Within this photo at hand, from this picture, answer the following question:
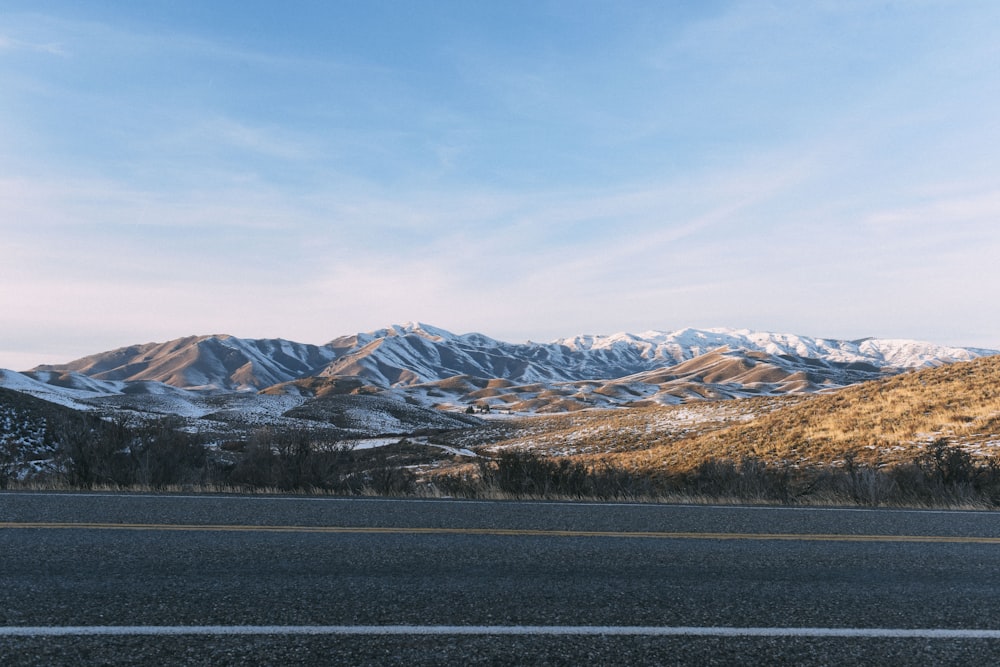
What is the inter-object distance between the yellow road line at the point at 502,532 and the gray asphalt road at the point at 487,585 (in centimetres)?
5

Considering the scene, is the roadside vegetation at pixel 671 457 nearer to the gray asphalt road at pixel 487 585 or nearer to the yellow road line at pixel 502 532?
the yellow road line at pixel 502 532

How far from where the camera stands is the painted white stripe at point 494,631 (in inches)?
172

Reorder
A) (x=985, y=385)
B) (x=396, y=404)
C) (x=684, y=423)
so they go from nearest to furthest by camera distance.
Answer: (x=985, y=385)
(x=684, y=423)
(x=396, y=404)

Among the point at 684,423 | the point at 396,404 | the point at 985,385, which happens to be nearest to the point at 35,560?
the point at 985,385

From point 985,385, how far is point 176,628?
32470mm

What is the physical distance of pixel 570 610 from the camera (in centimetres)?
490

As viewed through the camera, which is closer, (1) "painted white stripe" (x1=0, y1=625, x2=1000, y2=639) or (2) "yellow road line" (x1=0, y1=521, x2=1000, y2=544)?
(1) "painted white stripe" (x1=0, y1=625, x2=1000, y2=639)

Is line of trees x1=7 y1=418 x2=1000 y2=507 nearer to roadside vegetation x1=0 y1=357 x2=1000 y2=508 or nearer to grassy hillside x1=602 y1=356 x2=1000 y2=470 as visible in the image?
roadside vegetation x1=0 y1=357 x2=1000 y2=508

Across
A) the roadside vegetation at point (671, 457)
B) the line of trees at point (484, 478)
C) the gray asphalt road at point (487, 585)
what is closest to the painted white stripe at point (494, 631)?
the gray asphalt road at point (487, 585)

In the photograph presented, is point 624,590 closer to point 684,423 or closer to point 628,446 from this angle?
point 628,446

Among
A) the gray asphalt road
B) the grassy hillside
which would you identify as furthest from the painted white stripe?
the grassy hillside

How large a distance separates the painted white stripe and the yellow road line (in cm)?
291

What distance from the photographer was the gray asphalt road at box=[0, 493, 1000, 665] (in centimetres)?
417

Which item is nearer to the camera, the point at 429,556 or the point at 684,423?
the point at 429,556
